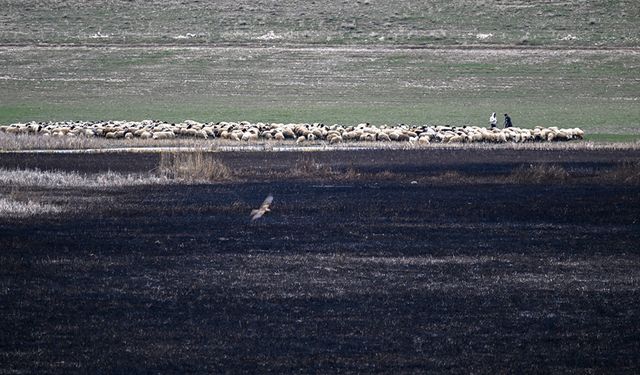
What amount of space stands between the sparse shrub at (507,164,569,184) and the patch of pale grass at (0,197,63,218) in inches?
388

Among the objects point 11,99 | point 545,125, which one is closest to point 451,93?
point 545,125

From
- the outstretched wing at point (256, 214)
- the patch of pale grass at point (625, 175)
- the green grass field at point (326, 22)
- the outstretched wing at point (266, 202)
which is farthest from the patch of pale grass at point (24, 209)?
the green grass field at point (326, 22)

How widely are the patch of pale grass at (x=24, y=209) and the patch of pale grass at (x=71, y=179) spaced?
2.90 metres

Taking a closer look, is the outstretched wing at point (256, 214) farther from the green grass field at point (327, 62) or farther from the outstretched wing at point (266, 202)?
the green grass field at point (327, 62)

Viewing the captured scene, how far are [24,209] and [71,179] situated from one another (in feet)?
14.9

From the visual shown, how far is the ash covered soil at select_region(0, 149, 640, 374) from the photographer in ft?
38.1

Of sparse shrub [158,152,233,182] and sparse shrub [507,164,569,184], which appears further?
sparse shrub [158,152,233,182]

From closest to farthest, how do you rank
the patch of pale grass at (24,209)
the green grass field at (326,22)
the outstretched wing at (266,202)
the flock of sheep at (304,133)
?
1. the patch of pale grass at (24,209)
2. the outstretched wing at (266,202)
3. the flock of sheep at (304,133)
4. the green grass field at (326,22)

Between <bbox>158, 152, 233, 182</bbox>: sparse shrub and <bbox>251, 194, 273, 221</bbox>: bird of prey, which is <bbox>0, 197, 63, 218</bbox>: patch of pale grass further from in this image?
<bbox>158, 152, 233, 182</bbox>: sparse shrub

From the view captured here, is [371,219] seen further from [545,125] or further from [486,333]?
[545,125]

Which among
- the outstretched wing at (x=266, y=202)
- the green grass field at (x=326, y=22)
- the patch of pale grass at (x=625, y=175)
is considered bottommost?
the green grass field at (x=326, y=22)

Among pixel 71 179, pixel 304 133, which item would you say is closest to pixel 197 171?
pixel 71 179

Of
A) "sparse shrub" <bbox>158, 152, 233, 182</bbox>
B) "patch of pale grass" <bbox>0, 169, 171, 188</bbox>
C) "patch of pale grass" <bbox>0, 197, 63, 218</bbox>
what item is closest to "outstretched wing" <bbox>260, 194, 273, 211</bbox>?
"patch of pale grass" <bbox>0, 197, 63, 218</bbox>

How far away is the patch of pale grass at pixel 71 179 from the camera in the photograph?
2481 centimetres
